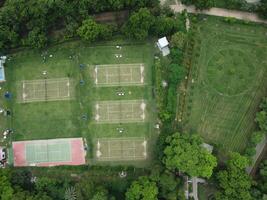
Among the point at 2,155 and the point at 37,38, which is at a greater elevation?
the point at 37,38

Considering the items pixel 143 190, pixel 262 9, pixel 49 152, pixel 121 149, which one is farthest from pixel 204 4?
pixel 49 152

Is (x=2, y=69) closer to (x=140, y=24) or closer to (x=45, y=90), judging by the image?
(x=45, y=90)

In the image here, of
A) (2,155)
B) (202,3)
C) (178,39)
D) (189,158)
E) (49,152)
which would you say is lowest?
(2,155)

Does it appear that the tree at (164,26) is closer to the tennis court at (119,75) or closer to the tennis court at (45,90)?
the tennis court at (119,75)

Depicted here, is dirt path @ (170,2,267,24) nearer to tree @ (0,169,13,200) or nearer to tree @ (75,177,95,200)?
tree @ (75,177,95,200)

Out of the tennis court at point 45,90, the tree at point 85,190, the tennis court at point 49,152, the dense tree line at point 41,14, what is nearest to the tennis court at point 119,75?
the tennis court at point 45,90

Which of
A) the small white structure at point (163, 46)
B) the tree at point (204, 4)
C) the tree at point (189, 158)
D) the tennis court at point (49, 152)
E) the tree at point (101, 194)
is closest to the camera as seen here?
the tree at point (101, 194)
